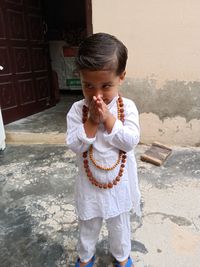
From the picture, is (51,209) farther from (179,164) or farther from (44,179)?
(179,164)

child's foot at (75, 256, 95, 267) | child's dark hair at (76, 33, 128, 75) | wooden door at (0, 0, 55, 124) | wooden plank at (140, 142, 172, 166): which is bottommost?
wooden plank at (140, 142, 172, 166)

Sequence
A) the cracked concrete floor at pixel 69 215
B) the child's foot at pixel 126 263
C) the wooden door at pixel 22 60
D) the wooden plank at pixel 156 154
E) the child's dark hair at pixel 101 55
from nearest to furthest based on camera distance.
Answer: the child's dark hair at pixel 101 55 < the child's foot at pixel 126 263 < the cracked concrete floor at pixel 69 215 < the wooden plank at pixel 156 154 < the wooden door at pixel 22 60

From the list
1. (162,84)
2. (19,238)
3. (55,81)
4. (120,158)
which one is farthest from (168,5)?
(55,81)

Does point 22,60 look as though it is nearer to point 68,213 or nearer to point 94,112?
point 68,213

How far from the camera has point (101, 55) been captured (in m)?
0.92

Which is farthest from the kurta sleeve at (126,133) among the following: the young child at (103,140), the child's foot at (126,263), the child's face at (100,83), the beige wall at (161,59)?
the beige wall at (161,59)

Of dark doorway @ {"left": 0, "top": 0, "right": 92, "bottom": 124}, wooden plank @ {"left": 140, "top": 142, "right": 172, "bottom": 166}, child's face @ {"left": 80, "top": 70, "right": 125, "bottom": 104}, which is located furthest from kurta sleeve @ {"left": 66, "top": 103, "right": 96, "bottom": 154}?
dark doorway @ {"left": 0, "top": 0, "right": 92, "bottom": 124}

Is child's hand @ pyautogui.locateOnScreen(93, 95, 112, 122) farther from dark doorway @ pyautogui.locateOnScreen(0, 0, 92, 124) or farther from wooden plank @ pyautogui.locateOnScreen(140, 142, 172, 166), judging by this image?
dark doorway @ pyautogui.locateOnScreen(0, 0, 92, 124)

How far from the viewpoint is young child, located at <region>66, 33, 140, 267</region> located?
95 centimetres

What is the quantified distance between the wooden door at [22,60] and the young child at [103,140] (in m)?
2.77

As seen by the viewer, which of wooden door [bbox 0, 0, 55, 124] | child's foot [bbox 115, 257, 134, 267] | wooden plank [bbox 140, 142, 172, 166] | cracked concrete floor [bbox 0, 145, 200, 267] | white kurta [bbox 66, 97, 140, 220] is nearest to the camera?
white kurta [bbox 66, 97, 140, 220]

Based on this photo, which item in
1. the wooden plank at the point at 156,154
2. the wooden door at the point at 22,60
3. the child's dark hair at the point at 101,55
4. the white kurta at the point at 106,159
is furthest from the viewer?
the wooden door at the point at 22,60

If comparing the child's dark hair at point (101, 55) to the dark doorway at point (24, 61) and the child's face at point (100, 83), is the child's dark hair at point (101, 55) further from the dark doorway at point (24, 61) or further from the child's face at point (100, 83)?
the dark doorway at point (24, 61)

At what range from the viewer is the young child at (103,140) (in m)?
0.95
